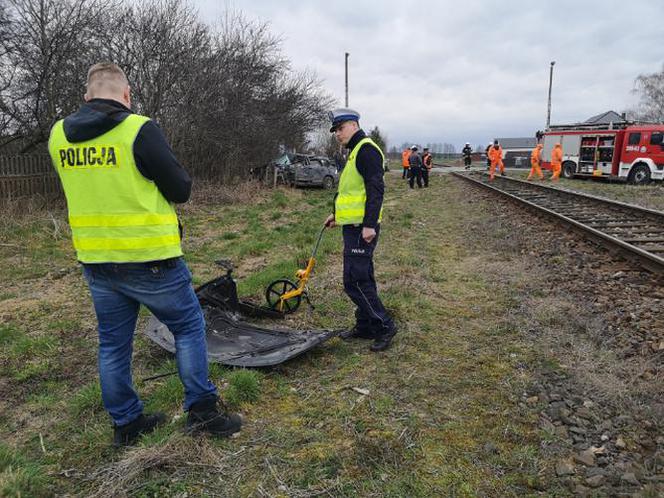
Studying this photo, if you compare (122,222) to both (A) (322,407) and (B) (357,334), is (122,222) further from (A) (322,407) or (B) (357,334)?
(B) (357,334)

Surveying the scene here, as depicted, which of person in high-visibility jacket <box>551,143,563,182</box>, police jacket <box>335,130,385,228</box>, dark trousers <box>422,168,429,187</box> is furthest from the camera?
person in high-visibility jacket <box>551,143,563,182</box>

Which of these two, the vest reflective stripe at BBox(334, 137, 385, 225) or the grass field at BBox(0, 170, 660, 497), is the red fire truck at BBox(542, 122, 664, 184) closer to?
the grass field at BBox(0, 170, 660, 497)

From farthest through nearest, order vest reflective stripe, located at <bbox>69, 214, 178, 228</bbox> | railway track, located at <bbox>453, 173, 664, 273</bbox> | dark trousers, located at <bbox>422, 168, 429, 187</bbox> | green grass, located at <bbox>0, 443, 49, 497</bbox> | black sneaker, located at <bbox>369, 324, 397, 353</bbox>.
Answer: dark trousers, located at <bbox>422, 168, 429, 187</bbox> → railway track, located at <bbox>453, 173, 664, 273</bbox> → black sneaker, located at <bbox>369, 324, 397, 353</bbox> → vest reflective stripe, located at <bbox>69, 214, 178, 228</bbox> → green grass, located at <bbox>0, 443, 49, 497</bbox>

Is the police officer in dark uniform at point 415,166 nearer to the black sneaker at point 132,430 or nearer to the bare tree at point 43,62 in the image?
the bare tree at point 43,62

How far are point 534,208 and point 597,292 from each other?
7.20 metres

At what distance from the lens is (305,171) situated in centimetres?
2156

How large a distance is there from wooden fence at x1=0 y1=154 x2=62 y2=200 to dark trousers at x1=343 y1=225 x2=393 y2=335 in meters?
10.4

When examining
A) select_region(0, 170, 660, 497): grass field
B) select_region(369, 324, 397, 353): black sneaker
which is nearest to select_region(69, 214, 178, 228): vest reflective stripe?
select_region(0, 170, 660, 497): grass field

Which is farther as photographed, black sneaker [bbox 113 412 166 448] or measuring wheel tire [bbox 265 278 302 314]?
measuring wheel tire [bbox 265 278 302 314]

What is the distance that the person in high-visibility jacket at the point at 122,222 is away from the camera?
95.1 inches

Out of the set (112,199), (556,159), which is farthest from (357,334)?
(556,159)

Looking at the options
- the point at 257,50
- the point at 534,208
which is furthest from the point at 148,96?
the point at 534,208

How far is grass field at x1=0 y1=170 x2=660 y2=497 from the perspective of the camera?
98.0 inches

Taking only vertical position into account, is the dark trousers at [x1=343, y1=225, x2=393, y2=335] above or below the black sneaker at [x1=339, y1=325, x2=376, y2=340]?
above
